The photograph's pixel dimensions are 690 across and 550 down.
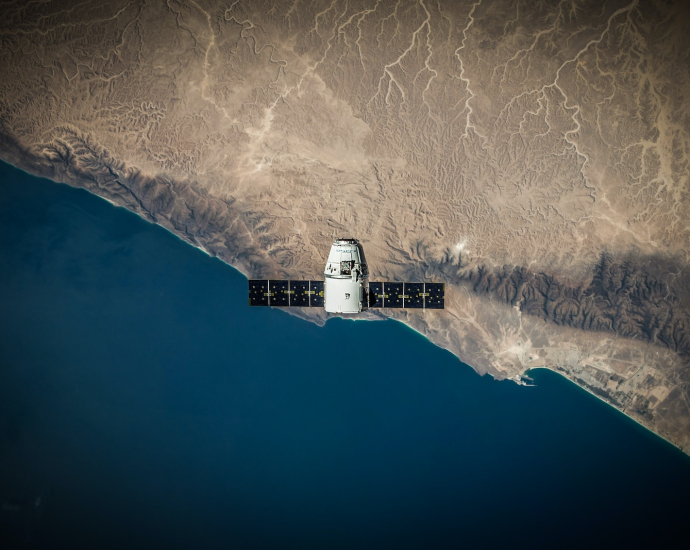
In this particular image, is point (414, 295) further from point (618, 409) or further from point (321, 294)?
point (618, 409)

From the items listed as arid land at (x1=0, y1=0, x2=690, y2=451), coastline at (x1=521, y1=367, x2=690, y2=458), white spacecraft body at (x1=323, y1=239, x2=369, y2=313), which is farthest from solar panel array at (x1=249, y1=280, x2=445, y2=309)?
coastline at (x1=521, y1=367, x2=690, y2=458)

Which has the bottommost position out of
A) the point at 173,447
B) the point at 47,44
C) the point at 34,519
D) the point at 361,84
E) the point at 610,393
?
the point at 34,519

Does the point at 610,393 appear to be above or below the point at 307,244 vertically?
below

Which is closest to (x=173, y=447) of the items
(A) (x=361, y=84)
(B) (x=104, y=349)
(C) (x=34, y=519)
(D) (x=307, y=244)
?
(B) (x=104, y=349)

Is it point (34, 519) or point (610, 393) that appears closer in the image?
point (610, 393)

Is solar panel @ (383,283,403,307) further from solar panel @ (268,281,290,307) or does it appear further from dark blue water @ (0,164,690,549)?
solar panel @ (268,281,290,307)

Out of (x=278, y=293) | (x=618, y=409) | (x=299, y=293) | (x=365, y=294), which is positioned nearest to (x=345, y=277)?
(x=365, y=294)

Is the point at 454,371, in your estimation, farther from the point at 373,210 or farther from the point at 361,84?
the point at 361,84
